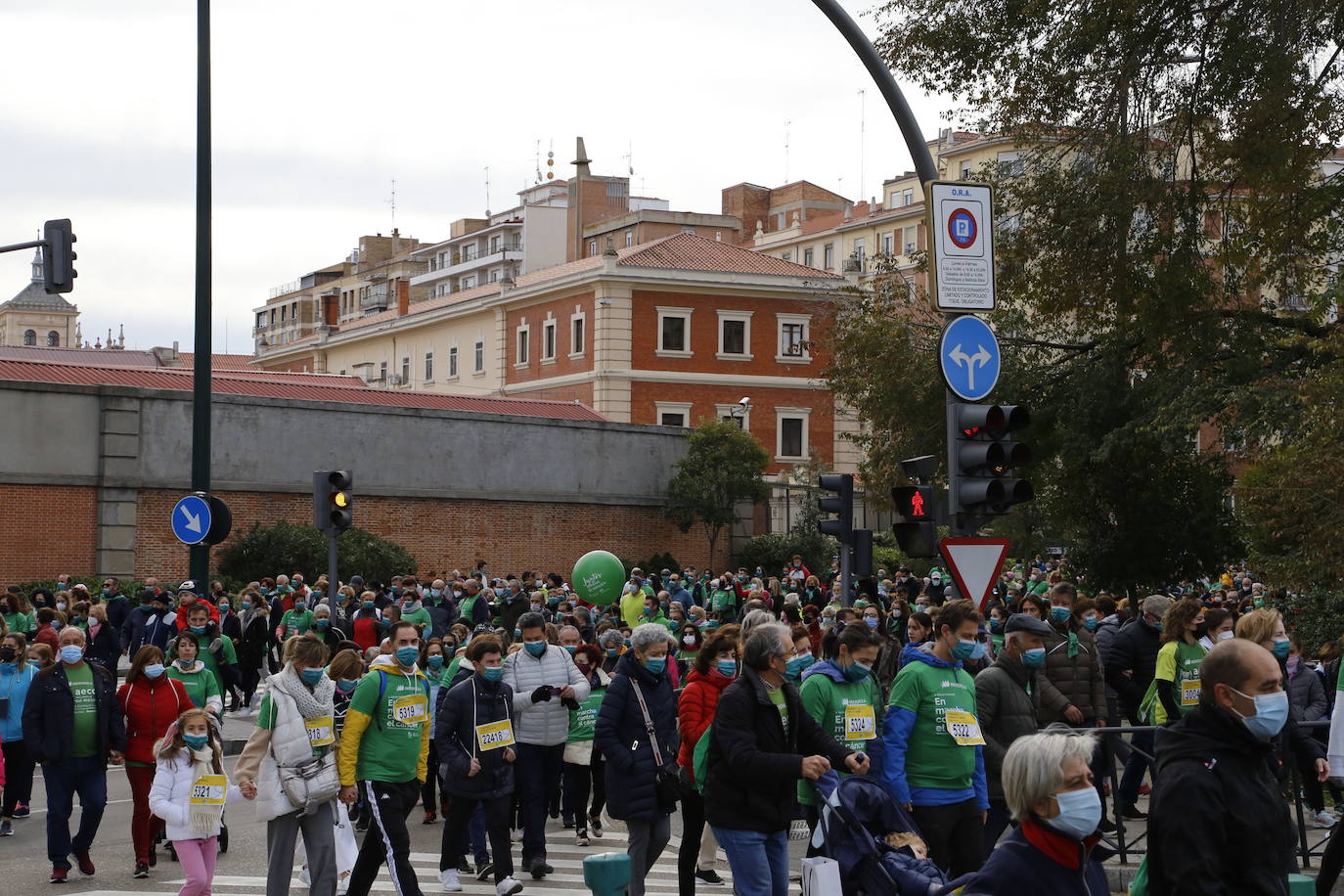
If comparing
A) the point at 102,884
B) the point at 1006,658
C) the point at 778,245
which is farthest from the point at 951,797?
the point at 778,245

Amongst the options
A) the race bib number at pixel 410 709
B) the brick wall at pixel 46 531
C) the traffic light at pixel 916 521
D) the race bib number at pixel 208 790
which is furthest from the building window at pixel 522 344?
the race bib number at pixel 410 709

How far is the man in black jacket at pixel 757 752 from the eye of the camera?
27.1 ft

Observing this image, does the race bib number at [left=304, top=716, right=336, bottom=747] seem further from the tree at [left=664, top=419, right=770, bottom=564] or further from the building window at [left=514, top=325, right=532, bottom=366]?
the building window at [left=514, top=325, right=532, bottom=366]

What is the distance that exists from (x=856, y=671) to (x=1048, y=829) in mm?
4178

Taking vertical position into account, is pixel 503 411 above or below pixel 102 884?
above

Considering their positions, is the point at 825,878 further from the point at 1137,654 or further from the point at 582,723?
the point at 1137,654

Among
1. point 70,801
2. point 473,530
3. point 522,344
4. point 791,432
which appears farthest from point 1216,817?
point 522,344

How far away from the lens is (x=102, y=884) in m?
12.1

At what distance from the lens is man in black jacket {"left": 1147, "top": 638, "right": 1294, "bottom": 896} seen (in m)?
5.03

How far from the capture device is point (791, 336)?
64750 mm

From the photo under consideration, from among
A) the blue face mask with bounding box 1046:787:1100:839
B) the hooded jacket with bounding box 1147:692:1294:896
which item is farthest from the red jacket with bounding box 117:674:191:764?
the hooded jacket with bounding box 1147:692:1294:896

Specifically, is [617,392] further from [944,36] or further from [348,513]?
[348,513]

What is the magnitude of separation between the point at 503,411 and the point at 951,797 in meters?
39.8

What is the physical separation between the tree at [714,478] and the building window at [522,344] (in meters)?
19.4
